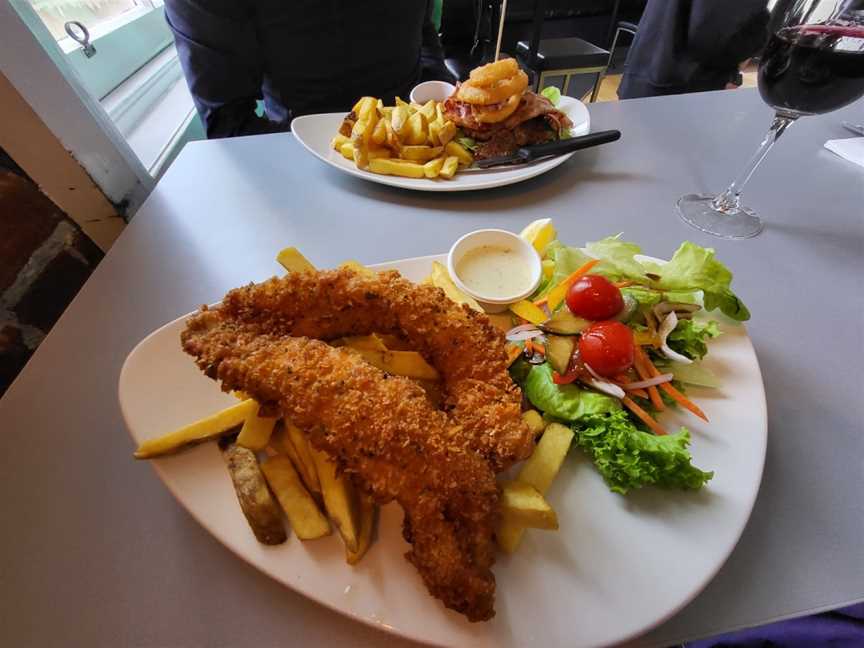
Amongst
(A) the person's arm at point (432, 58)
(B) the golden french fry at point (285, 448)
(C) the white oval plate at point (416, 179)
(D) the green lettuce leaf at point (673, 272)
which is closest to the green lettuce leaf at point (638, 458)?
(D) the green lettuce leaf at point (673, 272)

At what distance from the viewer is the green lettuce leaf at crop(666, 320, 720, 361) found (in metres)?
1.16

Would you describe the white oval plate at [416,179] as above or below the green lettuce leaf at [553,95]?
above

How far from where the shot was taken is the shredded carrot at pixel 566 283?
1.29 meters

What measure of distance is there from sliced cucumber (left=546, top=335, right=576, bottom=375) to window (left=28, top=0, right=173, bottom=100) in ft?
8.28

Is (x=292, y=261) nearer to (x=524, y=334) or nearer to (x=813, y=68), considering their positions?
(x=524, y=334)

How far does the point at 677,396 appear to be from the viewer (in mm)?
1090

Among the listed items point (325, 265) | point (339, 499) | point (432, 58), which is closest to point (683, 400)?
point (339, 499)

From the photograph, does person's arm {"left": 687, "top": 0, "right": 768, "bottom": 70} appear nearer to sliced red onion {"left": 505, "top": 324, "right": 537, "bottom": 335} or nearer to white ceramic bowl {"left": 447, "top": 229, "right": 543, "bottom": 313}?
white ceramic bowl {"left": 447, "top": 229, "right": 543, "bottom": 313}

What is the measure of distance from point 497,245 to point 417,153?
0.79 metres

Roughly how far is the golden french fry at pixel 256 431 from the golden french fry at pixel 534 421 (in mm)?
602

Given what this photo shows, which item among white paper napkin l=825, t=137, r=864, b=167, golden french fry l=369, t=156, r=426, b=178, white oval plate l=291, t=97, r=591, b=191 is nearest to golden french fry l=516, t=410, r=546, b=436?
white oval plate l=291, t=97, r=591, b=191

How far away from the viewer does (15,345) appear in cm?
149

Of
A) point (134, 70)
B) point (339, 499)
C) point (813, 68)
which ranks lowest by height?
point (134, 70)

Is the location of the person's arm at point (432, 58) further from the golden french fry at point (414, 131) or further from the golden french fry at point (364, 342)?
the golden french fry at point (364, 342)
